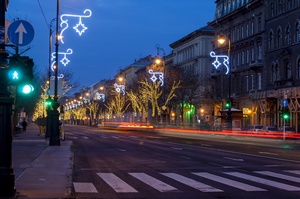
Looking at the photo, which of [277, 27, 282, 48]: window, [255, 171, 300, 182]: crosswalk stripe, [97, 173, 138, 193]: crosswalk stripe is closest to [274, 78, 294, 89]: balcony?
[277, 27, 282, 48]: window

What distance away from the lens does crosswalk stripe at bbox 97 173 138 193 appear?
1512cm

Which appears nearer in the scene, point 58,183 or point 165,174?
point 58,183

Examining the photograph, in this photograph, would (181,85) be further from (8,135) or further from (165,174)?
(8,135)

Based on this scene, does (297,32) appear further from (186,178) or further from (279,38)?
(186,178)

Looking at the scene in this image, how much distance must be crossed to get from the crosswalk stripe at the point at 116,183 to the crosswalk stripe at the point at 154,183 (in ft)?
2.33

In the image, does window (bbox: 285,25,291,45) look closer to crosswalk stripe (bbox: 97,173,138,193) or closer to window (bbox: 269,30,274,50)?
window (bbox: 269,30,274,50)

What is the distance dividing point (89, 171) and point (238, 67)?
62.7 m

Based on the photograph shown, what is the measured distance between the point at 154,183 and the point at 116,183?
1152 mm

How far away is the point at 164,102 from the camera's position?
84312 mm

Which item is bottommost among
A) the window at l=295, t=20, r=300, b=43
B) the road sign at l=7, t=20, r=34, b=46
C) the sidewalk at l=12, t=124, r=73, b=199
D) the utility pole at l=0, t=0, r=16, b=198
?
the sidewalk at l=12, t=124, r=73, b=199

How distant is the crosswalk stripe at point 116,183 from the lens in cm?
1512

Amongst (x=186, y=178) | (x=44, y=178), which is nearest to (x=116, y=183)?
(x=44, y=178)

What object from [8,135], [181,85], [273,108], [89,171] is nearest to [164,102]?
[181,85]

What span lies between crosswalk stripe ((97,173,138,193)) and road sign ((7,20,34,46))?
4787 mm
